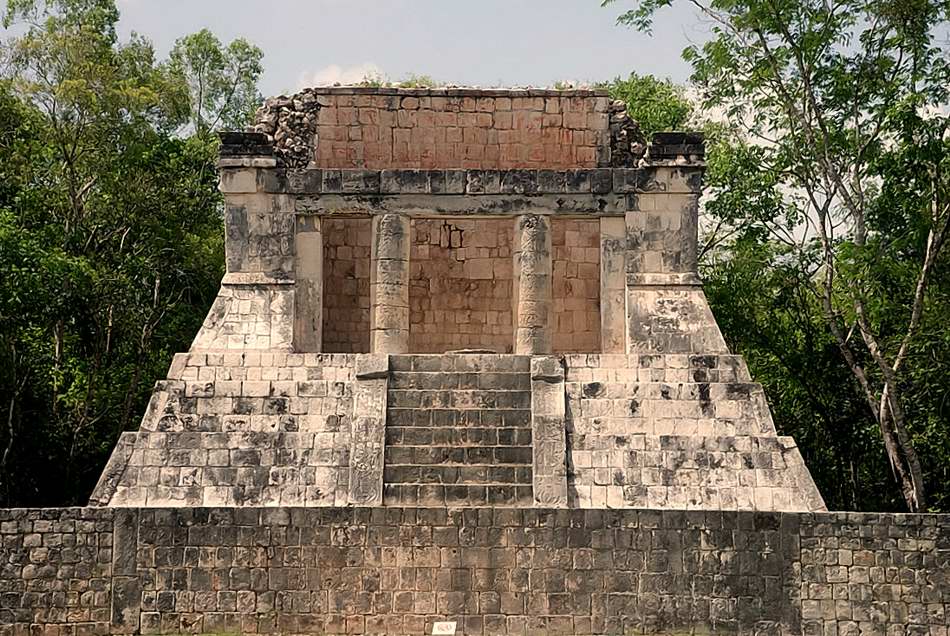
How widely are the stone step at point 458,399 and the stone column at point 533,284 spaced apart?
52.8 inches

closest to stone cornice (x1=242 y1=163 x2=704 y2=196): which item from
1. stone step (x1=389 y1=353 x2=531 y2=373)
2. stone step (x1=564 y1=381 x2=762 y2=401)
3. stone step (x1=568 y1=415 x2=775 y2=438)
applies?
stone step (x1=389 y1=353 x2=531 y2=373)

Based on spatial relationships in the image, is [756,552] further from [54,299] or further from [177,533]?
[54,299]

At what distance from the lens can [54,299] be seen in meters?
16.7

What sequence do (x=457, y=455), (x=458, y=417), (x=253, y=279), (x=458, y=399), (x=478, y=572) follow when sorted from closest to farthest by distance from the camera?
(x=478, y=572), (x=457, y=455), (x=458, y=417), (x=458, y=399), (x=253, y=279)

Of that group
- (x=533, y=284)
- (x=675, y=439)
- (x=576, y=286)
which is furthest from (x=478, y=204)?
(x=675, y=439)

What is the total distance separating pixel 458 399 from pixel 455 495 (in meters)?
1.15

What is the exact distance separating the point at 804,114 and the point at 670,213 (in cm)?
348

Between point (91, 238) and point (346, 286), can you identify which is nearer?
point (346, 286)

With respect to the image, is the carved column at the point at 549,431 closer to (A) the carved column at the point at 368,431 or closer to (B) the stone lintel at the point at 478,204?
(A) the carved column at the point at 368,431

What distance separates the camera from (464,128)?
15680 mm

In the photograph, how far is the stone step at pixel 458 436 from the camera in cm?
1198

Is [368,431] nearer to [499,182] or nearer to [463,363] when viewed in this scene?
[463,363]

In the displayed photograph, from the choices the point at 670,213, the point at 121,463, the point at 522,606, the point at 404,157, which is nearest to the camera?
the point at 522,606

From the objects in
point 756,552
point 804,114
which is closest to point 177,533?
point 756,552
